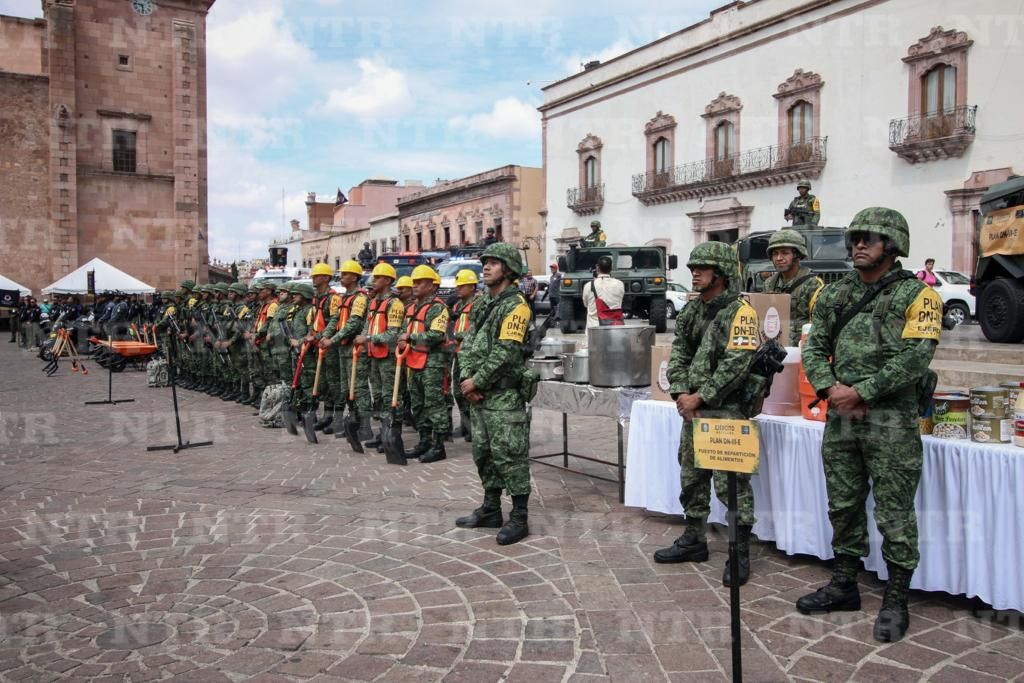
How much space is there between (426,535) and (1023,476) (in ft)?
12.0

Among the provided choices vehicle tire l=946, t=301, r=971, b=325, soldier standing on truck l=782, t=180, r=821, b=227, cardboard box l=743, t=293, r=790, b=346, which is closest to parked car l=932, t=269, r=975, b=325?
vehicle tire l=946, t=301, r=971, b=325

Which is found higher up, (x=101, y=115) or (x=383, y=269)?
(x=101, y=115)

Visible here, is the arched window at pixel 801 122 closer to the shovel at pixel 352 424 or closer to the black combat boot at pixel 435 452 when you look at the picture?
the shovel at pixel 352 424

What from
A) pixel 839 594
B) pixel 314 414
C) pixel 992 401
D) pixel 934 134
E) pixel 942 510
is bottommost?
pixel 839 594

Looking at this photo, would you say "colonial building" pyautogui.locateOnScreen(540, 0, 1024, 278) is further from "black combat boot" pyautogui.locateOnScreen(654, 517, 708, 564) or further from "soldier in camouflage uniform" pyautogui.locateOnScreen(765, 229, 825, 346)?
"black combat boot" pyautogui.locateOnScreen(654, 517, 708, 564)

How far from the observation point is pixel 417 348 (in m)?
8.62

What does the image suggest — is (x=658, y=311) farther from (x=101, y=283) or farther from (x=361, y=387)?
(x=101, y=283)

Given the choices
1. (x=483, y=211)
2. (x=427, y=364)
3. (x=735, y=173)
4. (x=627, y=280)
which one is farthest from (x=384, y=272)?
(x=483, y=211)

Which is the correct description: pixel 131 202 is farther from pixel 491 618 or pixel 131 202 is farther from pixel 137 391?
pixel 491 618

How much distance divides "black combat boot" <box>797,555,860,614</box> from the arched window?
27569 millimetres

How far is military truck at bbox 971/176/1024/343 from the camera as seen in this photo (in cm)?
1105

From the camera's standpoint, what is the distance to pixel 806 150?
2894cm

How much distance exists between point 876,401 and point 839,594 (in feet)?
3.46

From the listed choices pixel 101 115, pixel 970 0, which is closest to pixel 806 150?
pixel 970 0
